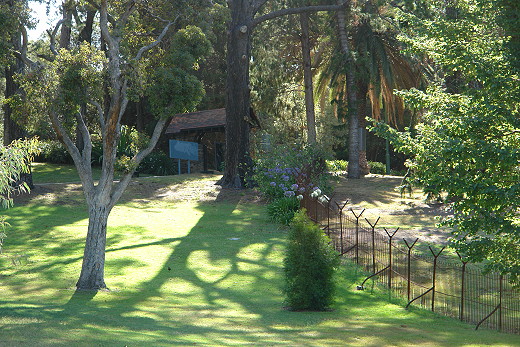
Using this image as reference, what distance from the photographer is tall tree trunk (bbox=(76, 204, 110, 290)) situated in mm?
11641

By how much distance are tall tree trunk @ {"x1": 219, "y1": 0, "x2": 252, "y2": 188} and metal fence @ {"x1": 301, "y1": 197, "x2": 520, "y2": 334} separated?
8682 mm

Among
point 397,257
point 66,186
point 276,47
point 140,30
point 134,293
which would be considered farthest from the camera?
point 276,47

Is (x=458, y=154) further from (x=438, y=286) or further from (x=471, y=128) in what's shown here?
(x=438, y=286)

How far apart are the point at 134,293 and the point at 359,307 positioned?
4.35 metres

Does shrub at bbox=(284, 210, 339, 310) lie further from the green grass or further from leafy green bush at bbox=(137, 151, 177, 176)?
leafy green bush at bbox=(137, 151, 177, 176)

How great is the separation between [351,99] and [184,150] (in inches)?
351

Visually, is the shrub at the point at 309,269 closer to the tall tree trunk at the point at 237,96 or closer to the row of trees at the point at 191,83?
the row of trees at the point at 191,83

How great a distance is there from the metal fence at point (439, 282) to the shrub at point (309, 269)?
1440mm

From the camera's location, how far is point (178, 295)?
11.6m

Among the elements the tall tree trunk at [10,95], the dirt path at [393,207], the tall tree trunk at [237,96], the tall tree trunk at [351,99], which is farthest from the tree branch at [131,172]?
the tall tree trunk at [351,99]

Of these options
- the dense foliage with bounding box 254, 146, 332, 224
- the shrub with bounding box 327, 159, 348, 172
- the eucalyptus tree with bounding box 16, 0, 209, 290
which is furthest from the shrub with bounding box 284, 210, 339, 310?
the shrub with bounding box 327, 159, 348, 172

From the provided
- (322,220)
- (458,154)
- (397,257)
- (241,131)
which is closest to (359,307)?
(397,257)

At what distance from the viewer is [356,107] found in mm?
30594

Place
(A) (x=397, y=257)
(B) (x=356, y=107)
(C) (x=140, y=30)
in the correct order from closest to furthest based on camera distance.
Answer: (A) (x=397, y=257)
(C) (x=140, y=30)
(B) (x=356, y=107)
